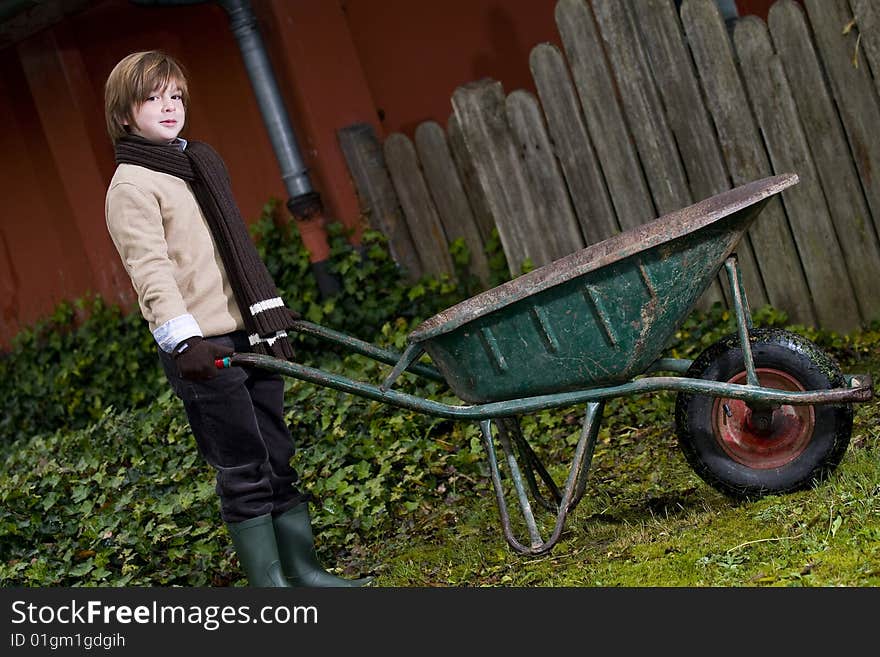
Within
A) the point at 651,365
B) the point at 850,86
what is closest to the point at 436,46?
the point at 850,86

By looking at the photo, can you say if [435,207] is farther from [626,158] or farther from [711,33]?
[711,33]

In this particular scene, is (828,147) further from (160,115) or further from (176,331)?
(176,331)

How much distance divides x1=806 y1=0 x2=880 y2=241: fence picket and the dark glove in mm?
2887

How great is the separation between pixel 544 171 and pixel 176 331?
2642 mm

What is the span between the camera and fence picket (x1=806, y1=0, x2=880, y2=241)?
4.72m

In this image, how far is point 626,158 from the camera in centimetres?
528

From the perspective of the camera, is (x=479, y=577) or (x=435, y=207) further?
(x=435, y=207)

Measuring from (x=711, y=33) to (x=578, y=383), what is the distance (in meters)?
2.27

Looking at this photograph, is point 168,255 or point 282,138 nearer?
point 168,255

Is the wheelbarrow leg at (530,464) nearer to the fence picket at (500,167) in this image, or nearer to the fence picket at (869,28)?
the fence picket at (500,167)

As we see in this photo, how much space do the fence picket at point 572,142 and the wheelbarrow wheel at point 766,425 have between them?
6.59ft

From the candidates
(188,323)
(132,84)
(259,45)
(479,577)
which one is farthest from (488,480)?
(259,45)

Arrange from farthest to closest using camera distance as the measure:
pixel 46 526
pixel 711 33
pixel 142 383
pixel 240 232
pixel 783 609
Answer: pixel 142 383, pixel 711 33, pixel 46 526, pixel 240 232, pixel 783 609

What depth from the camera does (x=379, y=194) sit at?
6.19m
